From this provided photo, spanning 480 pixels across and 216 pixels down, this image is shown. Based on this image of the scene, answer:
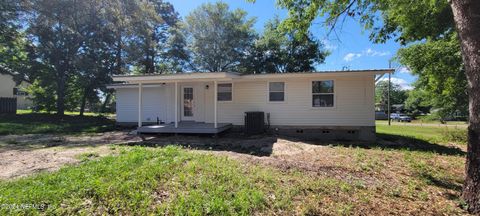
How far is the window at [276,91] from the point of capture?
444 inches

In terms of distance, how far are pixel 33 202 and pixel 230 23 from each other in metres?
24.0

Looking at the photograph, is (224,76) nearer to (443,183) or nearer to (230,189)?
(230,189)

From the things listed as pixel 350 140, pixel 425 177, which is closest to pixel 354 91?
pixel 350 140

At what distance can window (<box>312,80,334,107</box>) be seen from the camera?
10.8m

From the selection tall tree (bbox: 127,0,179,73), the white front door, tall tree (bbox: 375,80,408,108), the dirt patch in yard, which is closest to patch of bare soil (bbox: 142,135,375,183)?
the dirt patch in yard

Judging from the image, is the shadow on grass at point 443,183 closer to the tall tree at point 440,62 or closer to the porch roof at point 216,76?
the porch roof at point 216,76

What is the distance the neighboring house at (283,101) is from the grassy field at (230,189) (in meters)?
4.79

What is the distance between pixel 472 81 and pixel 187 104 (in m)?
10.7

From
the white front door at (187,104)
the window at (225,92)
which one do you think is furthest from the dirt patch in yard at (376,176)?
the white front door at (187,104)

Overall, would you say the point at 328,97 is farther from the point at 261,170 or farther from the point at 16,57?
the point at 16,57

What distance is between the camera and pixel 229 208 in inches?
132

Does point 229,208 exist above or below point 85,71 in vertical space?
below

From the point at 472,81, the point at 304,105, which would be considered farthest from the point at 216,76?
the point at 472,81

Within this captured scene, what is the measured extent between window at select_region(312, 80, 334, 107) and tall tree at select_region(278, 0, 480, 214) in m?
2.52
